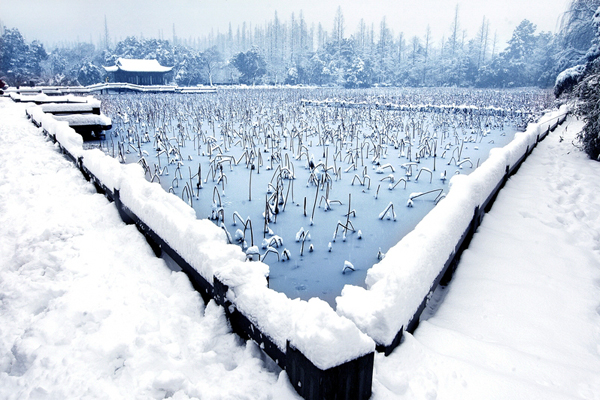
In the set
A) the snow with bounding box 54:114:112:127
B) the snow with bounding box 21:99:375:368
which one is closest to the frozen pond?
the snow with bounding box 54:114:112:127

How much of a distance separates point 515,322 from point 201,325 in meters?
2.34

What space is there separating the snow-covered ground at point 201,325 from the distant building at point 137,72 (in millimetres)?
46692

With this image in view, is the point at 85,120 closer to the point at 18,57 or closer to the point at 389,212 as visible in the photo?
the point at 389,212

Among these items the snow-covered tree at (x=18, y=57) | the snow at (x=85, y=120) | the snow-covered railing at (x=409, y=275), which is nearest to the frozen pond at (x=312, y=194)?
the snow at (x=85, y=120)

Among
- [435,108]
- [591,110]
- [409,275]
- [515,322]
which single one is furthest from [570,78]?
[409,275]

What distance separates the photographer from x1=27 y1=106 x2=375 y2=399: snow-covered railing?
1.74m

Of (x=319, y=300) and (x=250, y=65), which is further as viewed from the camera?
(x=250, y=65)

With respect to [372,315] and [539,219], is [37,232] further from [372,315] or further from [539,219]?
[539,219]

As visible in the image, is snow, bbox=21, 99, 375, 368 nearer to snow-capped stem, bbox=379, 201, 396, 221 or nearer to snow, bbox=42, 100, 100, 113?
snow-capped stem, bbox=379, 201, 396, 221

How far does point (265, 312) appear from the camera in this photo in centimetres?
216

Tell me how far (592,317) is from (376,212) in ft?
11.3

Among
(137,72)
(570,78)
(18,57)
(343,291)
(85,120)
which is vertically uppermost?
(18,57)

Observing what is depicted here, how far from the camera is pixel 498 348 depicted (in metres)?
2.54

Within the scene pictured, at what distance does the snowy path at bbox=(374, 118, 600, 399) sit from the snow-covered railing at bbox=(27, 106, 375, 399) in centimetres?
40
